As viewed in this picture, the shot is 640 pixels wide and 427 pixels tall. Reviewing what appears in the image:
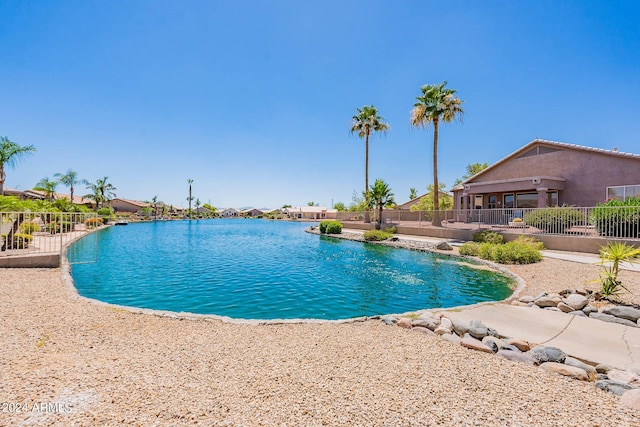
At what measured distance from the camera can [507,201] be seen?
84.7ft

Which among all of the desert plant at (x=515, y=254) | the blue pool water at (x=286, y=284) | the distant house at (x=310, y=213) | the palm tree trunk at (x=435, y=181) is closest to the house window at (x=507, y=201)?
the palm tree trunk at (x=435, y=181)

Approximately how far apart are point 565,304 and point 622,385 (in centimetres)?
414

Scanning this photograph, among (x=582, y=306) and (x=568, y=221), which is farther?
(x=568, y=221)

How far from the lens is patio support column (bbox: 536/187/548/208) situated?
21242 millimetres

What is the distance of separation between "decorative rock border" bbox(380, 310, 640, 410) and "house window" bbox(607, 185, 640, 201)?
2038cm

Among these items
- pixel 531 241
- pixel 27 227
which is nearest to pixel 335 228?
pixel 531 241

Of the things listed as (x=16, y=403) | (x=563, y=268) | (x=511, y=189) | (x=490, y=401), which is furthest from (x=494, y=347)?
(x=511, y=189)

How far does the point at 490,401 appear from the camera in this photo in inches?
129

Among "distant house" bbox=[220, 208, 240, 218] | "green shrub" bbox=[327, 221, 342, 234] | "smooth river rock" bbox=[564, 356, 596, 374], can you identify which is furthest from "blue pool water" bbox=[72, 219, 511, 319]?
"distant house" bbox=[220, 208, 240, 218]

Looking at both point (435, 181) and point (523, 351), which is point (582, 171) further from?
point (523, 351)

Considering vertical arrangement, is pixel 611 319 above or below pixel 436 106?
below

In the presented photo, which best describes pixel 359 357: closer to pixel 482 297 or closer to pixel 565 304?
pixel 565 304

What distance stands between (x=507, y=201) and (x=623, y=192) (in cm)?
777

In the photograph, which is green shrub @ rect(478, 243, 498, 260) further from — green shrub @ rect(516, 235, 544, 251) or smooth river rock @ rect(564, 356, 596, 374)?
smooth river rock @ rect(564, 356, 596, 374)
